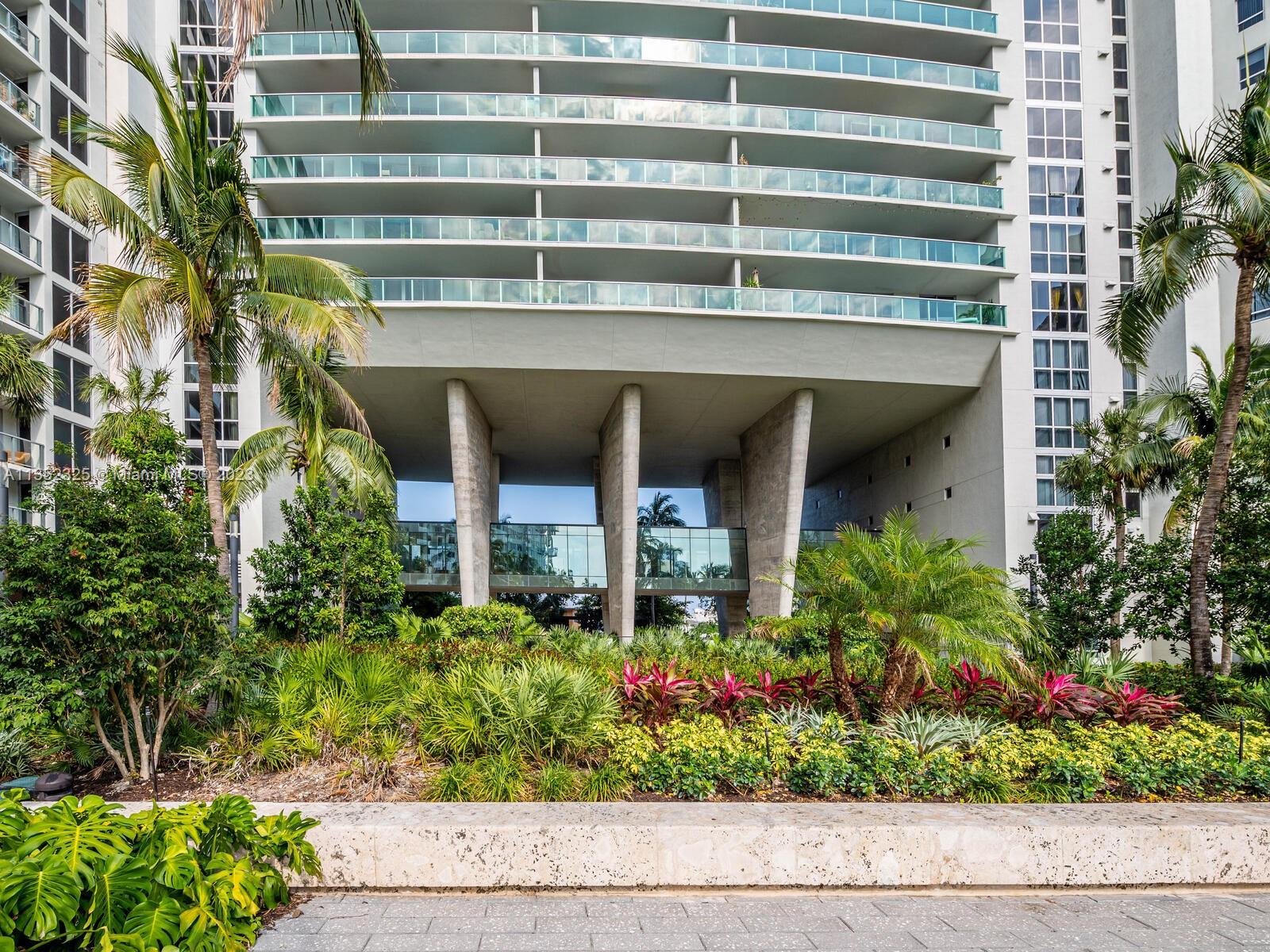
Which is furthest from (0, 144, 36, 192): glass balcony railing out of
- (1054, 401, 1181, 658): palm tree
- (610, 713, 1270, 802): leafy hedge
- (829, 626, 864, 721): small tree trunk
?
(1054, 401, 1181, 658): palm tree

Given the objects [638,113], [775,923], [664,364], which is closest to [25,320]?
[664,364]

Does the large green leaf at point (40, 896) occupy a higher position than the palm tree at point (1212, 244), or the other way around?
the palm tree at point (1212, 244)

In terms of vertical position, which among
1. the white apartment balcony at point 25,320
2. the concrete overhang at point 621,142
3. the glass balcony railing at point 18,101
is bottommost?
the white apartment balcony at point 25,320

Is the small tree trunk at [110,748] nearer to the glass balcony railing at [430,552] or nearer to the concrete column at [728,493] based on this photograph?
the glass balcony railing at [430,552]

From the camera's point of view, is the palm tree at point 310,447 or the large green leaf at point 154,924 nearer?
the large green leaf at point 154,924

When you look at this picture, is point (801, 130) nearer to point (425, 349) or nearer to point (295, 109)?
Answer: point (425, 349)

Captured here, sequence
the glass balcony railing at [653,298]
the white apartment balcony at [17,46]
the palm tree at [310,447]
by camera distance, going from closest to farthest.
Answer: the palm tree at [310,447], the glass balcony railing at [653,298], the white apartment balcony at [17,46]

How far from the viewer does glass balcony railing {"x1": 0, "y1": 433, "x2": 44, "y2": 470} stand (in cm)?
2339

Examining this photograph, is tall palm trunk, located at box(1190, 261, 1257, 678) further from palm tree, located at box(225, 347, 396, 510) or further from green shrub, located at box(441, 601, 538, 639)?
palm tree, located at box(225, 347, 396, 510)

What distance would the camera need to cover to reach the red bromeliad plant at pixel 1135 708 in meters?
8.45

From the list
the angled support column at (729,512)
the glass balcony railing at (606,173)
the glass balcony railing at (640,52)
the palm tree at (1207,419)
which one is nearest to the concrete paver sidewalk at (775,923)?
the palm tree at (1207,419)

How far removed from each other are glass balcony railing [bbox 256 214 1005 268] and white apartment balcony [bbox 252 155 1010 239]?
1.18 metres

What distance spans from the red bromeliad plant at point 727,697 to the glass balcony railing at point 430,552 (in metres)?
21.7

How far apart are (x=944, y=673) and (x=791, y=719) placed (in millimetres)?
2001
